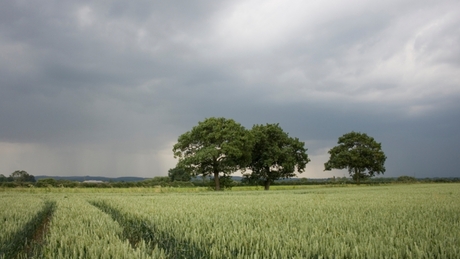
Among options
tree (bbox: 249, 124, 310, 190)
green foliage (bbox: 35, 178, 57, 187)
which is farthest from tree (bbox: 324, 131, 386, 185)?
green foliage (bbox: 35, 178, 57, 187)

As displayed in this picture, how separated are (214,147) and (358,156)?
3471 cm

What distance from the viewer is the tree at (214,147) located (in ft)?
137

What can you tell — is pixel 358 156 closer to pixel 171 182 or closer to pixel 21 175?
pixel 171 182

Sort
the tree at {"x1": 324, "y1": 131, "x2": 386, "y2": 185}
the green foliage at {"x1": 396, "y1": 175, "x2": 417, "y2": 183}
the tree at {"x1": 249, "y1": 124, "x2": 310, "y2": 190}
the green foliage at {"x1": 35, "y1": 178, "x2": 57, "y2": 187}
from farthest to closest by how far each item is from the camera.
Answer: the green foliage at {"x1": 396, "y1": 175, "x2": 417, "y2": 183}, the tree at {"x1": 324, "y1": 131, "x2": 386, "y2": 185}, the tree at {"x1": 249, "y1": 124, "x2": 310, "y2": 190}, the green foliage at {"x1": 35, "y1": 178, "x2": 57, "y2": 187}

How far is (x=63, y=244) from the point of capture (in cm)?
426

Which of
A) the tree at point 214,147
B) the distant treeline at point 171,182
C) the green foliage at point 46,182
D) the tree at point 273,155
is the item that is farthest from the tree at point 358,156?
the green foliage at point 46,182

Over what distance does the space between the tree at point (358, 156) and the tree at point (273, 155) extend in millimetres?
14546

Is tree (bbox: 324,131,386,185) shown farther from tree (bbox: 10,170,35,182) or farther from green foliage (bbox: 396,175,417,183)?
tree (bbox: 10,170,35,182)

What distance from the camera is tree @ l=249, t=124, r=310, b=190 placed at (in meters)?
49.3

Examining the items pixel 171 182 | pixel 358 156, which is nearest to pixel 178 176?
pixel 171 182

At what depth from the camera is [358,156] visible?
62250 millimetres

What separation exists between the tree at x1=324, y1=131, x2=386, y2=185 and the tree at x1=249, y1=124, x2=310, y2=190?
1455 cm

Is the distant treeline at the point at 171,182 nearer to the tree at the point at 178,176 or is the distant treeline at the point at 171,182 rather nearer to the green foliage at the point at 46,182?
the green foliage at the point at 46,182

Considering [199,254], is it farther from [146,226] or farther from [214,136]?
[214,136]
